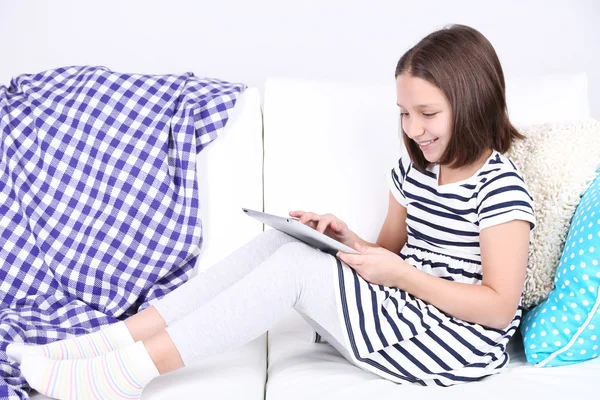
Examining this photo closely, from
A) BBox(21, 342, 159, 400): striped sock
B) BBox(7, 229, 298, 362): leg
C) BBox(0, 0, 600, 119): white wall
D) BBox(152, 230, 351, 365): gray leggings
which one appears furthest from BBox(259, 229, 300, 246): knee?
BBox(0, 0, 600, 119): white wall

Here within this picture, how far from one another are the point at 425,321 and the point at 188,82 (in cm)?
86

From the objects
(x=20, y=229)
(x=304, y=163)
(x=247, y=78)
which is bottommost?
(x=20, y=229)

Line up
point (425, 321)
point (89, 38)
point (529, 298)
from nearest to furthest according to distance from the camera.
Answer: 1. point (425, 321)
2. point (529, 298)
3. point (89, 38)

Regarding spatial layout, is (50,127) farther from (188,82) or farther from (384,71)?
(384,71)

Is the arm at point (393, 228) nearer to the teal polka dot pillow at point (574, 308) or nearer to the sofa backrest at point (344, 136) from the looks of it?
the sofa backrest at point (344, 136)

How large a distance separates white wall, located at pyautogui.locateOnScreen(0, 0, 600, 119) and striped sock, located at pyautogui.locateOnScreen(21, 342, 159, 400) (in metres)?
1.12

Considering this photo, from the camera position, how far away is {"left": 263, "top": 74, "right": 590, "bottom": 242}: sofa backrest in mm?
1594

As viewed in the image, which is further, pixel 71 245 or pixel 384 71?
pixel 384 71

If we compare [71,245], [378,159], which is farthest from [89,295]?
[378,159]

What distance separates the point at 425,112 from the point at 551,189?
30 cm

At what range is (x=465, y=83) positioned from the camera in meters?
1.24

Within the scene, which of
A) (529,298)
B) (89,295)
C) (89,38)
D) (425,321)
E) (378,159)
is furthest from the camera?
(89,38)

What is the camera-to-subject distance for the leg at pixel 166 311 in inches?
45.9

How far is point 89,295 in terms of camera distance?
58.5 inches
